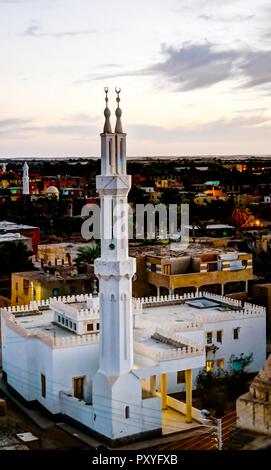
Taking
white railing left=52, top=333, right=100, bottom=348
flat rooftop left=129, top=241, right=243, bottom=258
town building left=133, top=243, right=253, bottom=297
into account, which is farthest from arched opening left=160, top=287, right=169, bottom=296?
white railing left=52, top=333, right=100, bottom=348

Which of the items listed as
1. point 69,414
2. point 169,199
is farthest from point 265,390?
point 169,199

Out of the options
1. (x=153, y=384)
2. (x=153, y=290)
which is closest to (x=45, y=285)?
(x=153, y=290)

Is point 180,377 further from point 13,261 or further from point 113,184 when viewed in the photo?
point 13,261

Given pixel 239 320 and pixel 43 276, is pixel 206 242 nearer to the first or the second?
pixel 43 276

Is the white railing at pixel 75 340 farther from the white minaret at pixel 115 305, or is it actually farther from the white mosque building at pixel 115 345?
the white minaret at pixel 115 305

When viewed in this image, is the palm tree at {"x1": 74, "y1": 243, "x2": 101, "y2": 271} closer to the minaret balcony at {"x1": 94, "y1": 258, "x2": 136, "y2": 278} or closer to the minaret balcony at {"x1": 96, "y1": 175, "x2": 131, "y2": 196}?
the minaret balcony at {"x1": 94, "y1": 258, "x2": 136, "y2": 278}
